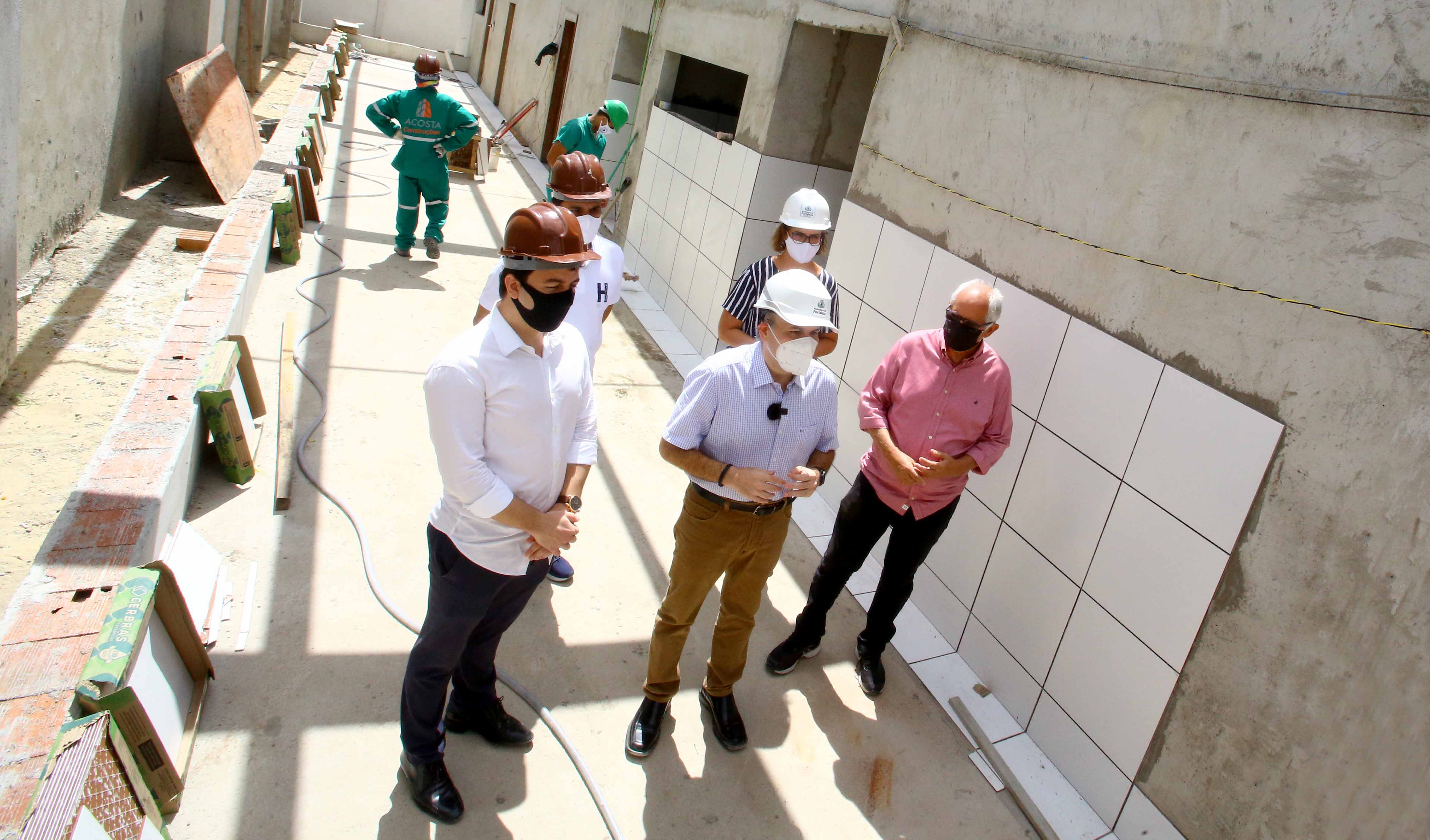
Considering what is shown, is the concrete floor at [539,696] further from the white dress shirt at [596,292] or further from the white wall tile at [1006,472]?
the white dress shirt at [596,292]

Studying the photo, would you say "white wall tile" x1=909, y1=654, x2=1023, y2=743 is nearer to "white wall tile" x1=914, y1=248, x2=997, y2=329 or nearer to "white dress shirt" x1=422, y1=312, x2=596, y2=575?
"white wall tile" x1=914, y1=248, x2=997, y2=329

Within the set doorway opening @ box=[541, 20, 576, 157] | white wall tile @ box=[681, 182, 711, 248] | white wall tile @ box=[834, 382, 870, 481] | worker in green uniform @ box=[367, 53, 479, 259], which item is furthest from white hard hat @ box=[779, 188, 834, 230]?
doorway opening @ box=[541, 20, 576, 157]

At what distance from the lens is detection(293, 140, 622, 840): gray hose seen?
256 cm

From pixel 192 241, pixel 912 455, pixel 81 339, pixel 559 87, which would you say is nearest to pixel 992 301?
pixel 912 455

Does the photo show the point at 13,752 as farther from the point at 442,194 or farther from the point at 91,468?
the point at 442,194

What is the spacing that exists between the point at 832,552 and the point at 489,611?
139cm

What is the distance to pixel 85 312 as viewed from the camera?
4.57 meters

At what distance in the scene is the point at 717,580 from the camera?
276 centimetres

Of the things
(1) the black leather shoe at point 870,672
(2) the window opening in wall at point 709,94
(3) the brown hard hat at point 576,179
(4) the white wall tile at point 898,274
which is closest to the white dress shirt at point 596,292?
(3) the brown hard hat at point 576,179

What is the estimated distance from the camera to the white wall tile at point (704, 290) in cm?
596

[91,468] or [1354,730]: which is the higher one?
[1354,730]

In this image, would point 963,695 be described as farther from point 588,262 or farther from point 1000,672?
point 588,262

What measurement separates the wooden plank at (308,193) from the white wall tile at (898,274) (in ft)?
15.9

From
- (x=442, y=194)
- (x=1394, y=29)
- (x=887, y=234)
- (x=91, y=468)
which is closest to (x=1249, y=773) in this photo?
(x=1394, y=29)
